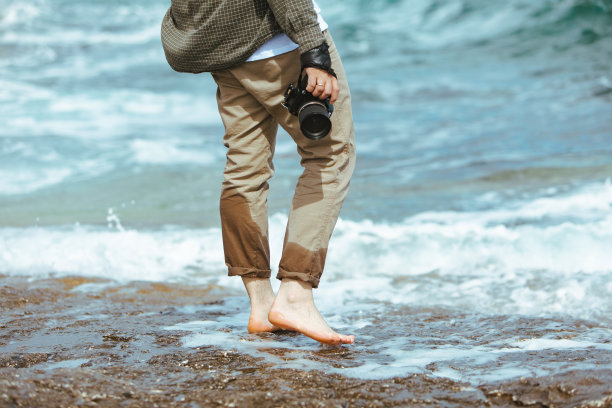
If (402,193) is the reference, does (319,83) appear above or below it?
above

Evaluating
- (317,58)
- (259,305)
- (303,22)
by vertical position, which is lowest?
(259,305)

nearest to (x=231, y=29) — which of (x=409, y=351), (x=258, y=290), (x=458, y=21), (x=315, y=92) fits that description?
(x=315, y=92)

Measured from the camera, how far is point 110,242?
527 cm

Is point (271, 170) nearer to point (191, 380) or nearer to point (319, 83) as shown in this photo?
point (319, 83)

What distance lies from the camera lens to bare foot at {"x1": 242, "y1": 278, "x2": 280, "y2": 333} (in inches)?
28.7

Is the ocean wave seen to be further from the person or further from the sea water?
the person

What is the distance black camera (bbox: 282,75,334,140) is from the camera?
2.57 m

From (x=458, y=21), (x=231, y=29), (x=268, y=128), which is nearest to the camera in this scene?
(x=231, y=29)

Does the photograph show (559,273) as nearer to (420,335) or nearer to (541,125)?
(420,335)

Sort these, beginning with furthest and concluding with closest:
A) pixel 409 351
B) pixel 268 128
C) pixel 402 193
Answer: pixel 402 193
pixel 268 128
pixel 409 351

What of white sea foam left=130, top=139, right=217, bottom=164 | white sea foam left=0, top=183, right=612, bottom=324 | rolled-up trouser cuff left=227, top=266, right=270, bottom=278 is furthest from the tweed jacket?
white sea foam left=130, top=139, right=217, bottom=164

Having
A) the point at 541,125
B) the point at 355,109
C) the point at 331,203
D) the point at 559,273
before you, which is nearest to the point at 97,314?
the point at 331,203

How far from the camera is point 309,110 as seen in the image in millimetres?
2564

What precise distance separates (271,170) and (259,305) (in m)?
0.54
